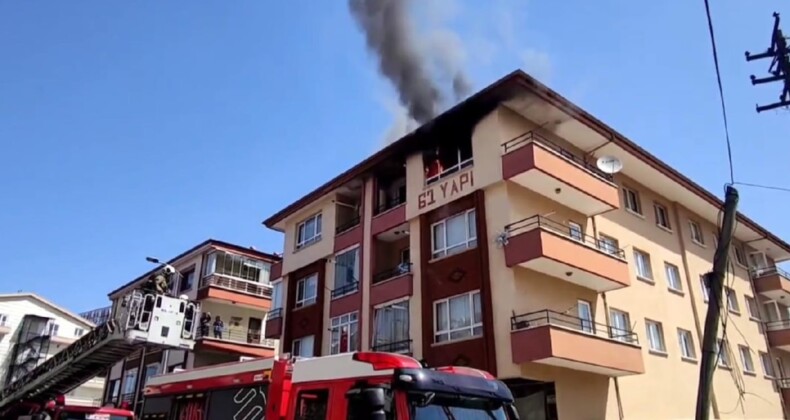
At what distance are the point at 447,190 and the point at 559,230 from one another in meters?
4.04

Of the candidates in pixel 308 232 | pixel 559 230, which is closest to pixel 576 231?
pixel 559 230

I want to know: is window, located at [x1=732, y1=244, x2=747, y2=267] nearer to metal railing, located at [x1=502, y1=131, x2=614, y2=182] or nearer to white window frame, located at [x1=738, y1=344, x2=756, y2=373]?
white window frame, located at [x1=738, y1=344, x2=756, y2=373]

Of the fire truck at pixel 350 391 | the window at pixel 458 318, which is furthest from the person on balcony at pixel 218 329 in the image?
the fire truck at pixel 350 391

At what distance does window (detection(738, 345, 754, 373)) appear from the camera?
2568cm

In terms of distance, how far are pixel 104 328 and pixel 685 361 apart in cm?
2037

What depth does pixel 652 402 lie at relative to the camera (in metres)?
19.9

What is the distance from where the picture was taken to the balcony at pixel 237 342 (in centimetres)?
3123

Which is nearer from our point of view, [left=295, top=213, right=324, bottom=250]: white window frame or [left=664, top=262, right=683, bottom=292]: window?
[left=664, top=262, right=683, bottom=292]: window

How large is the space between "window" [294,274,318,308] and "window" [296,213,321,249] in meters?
1.73

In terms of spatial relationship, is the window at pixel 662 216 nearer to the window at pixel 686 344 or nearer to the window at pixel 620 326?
the window at pixel 686 344

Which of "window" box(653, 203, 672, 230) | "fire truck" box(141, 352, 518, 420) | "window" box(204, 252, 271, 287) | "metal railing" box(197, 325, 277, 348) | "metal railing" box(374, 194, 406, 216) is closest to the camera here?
"fire truck" box(141, 352, 518, 420)

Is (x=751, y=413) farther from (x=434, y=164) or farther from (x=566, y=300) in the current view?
(x=434, y=164)

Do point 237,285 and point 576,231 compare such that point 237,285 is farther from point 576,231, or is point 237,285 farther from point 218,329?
point 576,231

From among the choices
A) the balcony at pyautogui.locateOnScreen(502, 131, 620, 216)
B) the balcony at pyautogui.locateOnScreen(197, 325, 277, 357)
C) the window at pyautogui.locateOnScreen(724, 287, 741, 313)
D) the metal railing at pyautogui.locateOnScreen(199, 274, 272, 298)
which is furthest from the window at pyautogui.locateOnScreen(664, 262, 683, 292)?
the metal railing at pyautogui.locateOnScreen(199, 274, 272, 298)
